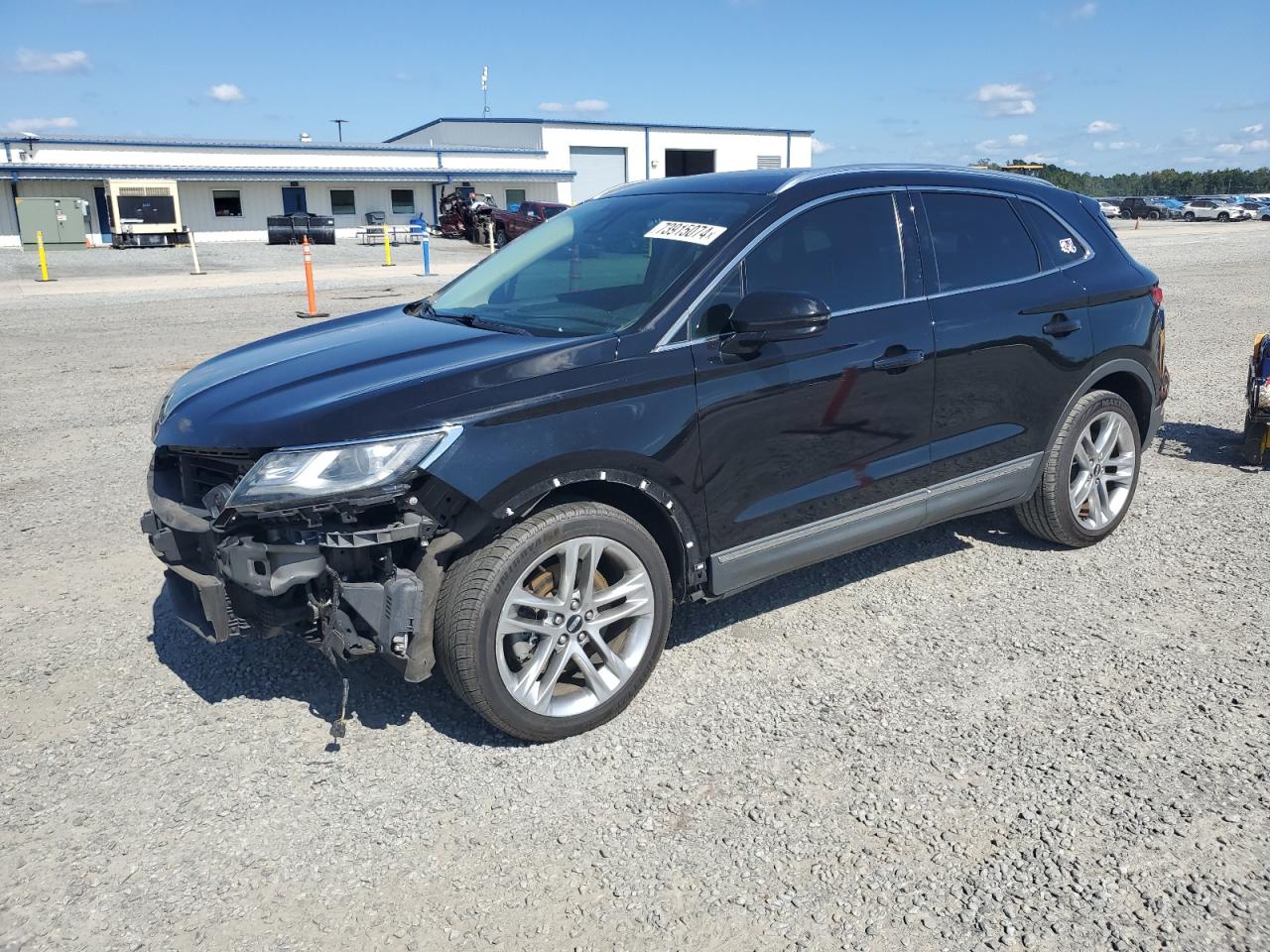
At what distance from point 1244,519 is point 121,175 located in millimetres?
49327

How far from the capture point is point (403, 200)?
176 feet

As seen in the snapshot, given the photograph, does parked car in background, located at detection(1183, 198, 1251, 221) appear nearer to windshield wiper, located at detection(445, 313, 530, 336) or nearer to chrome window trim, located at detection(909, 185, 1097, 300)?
chrome window trim, located at detection(909, 185, 1097, 300)

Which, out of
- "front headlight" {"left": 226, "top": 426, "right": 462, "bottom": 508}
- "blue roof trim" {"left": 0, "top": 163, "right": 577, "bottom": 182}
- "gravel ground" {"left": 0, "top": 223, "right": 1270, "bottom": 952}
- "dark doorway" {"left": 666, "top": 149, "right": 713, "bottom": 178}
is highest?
"dark doorway" {"left": 666, "top": 149, "right": 713, "bottom": 178}

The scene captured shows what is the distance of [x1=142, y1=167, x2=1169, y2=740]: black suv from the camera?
313cm

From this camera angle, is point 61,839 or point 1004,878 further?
point 61,839

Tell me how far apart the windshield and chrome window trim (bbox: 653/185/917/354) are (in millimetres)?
103

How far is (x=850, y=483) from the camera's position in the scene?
411 cm

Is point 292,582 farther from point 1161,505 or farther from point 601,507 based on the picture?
point 1161,505

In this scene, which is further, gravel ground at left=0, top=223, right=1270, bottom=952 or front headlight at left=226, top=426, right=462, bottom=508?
front headlight at left=226, top=426, right=462, bottom=508

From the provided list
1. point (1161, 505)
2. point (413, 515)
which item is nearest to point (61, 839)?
point (413, 515)

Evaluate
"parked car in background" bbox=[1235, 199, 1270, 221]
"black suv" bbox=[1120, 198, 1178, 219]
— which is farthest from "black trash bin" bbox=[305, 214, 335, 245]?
"parked car in background" bbox=[1235, 199, 1270, 221]

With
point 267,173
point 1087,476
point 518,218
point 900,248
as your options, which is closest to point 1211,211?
point 518,218

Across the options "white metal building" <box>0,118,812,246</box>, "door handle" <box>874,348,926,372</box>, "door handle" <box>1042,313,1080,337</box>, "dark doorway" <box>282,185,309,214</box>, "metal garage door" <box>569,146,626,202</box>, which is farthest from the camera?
"metal garage door" <box>569,146,626,202</box>

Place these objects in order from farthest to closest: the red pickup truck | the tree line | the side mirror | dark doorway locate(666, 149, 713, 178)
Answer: the tree line → dark doorway locate(666, 149, 713, 178) → the red pickup truck → the side mirror
